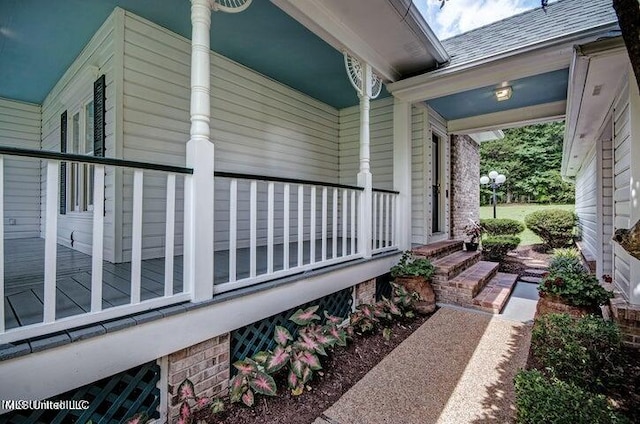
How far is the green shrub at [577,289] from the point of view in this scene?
10.2 ft

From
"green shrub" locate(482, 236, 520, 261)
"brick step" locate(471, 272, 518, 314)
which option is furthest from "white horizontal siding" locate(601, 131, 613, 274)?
"green shrub" locate(482, 236, 520, 261)

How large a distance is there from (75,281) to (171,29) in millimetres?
3174

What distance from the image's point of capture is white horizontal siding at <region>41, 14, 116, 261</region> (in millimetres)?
3510

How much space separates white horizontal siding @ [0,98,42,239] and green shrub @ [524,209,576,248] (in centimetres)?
1330

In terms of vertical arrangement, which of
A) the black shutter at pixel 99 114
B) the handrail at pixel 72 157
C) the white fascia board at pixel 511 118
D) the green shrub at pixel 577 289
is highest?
the white fascia board at pixel 511 118

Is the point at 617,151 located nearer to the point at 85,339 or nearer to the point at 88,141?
the point at 85,339

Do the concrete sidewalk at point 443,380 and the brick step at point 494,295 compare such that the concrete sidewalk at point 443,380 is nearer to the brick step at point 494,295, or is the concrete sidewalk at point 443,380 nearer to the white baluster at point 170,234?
the brick step at point 494,295

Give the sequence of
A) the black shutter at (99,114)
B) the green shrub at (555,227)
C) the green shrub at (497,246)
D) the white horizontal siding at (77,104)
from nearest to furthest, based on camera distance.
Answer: the white horizontal siding at (77,104) < the black shutter at (99,114) < the green shrub at (497,246) < the green shrub at (555,227)

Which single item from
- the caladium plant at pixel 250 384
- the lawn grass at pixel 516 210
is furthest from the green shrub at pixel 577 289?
the lawn grass at pixel 516 210

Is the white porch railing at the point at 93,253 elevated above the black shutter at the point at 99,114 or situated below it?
below

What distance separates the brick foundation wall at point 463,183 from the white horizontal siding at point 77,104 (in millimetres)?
6141

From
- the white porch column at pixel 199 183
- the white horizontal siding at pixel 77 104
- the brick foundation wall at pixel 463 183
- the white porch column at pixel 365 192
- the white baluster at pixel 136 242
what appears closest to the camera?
the white baluster at pixel 136 242

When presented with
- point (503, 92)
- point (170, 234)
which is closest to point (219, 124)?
point (170, 234)

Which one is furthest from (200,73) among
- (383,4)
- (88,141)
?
(88,141)
